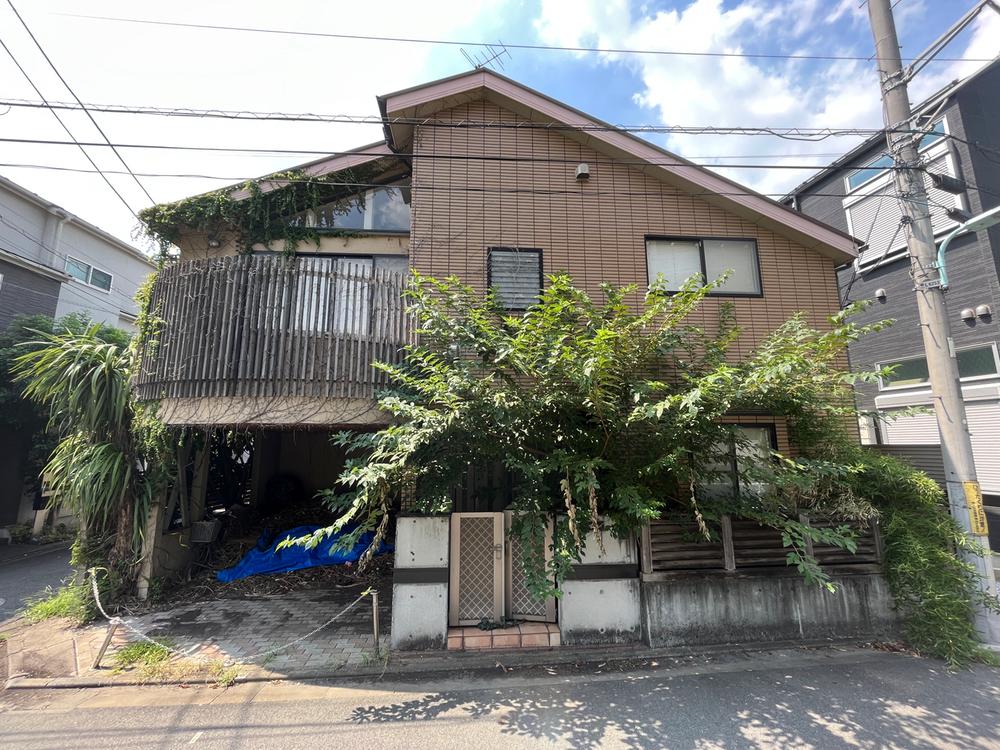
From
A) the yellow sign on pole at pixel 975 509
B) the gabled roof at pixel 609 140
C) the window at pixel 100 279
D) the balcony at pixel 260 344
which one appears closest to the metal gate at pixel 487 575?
the balcony at pixel 260 344

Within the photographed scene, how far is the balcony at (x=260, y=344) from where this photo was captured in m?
5.64

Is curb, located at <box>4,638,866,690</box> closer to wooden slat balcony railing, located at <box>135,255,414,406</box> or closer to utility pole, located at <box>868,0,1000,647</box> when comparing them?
utility pole, located at <box>868,0,1000,647</box>

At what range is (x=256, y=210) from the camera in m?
7.52

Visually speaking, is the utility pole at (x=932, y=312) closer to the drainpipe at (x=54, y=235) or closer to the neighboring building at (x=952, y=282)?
the neighboring building at (x=952, y=282)

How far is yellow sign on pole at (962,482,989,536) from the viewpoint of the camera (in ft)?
16.5

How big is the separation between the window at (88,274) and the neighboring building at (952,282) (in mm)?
20811

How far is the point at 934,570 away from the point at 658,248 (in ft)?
18.6

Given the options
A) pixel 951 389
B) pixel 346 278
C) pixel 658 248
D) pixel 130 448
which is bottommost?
pixel 130 448

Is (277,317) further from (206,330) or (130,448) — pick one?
(130,448)

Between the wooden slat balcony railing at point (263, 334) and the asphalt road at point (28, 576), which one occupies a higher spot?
the wooden slat balcony railing at point (263, 334)

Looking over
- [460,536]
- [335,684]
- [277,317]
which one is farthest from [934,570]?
[277,317]

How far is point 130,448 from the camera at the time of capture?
21.4 feet

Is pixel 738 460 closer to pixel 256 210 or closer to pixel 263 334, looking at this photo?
pixel 263 334

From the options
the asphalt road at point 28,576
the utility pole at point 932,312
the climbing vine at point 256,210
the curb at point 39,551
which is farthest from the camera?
the curb at point 39,551
